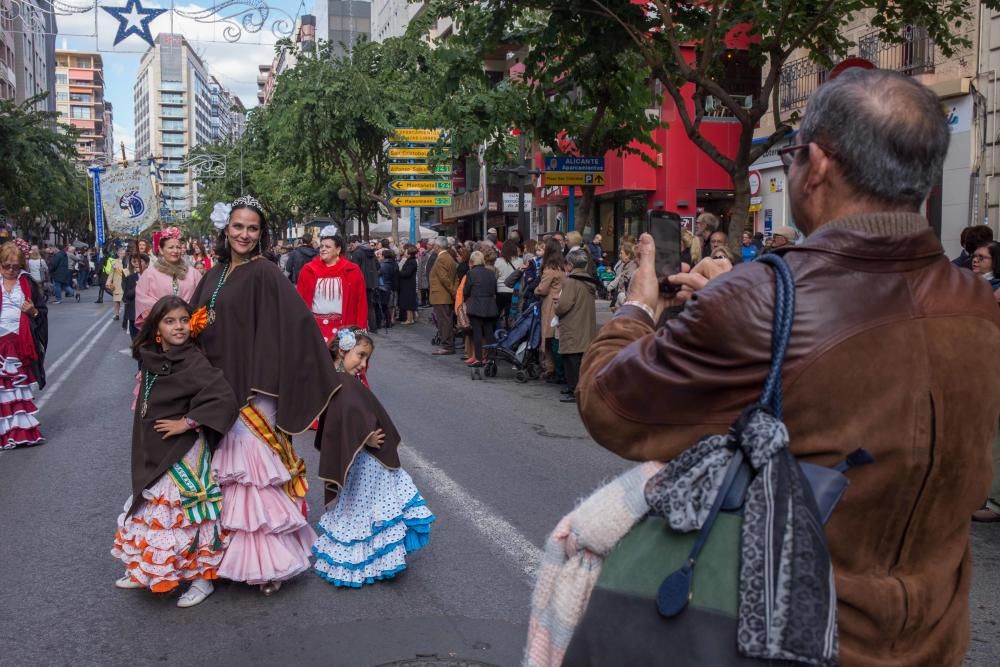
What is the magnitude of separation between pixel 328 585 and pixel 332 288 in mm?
4373

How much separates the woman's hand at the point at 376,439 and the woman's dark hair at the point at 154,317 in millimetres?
1094

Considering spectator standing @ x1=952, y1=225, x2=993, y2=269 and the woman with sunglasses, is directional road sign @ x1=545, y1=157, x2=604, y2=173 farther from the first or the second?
the woman with sunglasses

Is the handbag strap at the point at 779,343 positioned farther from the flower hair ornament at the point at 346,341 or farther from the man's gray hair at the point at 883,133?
the flower hair ornament at the point at 346,341

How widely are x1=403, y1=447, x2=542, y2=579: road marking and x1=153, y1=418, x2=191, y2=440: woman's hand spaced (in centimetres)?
190

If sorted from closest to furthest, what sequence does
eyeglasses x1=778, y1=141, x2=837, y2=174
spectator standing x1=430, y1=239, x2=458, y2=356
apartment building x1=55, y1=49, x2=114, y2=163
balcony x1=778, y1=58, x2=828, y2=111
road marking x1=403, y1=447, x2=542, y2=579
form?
eyeglasses x1=778, y1=141, x2=837, y2=174, road marking x1=403, y1=447, x2=542, y2=579, spectator standing x1=430, y1=239, x2=458, y2=356, balcony x1=778, y1=58, x2=828, y2=111, apartment building x1=55, y1=49, x2=114, y2=163

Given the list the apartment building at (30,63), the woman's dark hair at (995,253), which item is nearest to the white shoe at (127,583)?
the woman's dark hair at (995,253)

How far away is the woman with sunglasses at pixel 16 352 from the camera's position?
9.05 meters

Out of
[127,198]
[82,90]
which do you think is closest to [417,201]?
[127,198]

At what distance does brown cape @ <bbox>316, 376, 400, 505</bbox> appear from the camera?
510 cm

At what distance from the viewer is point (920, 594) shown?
1.73 meters

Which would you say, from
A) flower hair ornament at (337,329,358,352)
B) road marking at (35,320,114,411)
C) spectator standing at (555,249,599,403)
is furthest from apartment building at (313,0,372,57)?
flower hair ornament at (337,329,358,352)

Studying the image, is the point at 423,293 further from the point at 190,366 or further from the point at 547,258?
the point at 190,366

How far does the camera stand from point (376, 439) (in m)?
5.18

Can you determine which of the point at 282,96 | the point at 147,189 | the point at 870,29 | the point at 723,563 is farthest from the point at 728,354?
the point at 147,189
